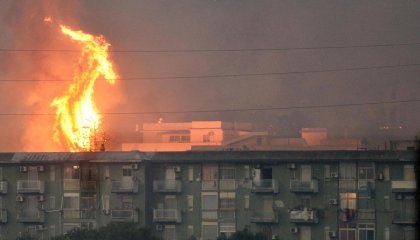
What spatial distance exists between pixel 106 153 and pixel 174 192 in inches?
157

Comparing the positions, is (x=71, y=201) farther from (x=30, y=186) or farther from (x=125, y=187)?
(x=125, y=187)

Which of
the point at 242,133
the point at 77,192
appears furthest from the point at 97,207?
the point at 242,133

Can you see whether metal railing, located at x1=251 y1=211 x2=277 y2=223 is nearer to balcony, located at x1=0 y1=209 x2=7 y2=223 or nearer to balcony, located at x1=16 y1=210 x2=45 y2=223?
balcony, located at x1=16 y1=210 x2=45 y2=223

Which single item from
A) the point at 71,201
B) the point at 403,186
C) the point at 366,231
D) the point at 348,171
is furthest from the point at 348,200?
the point at 71,201

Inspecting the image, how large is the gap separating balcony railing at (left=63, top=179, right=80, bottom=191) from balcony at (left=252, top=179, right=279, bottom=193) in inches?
318

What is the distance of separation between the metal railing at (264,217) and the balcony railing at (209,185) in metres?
2.18

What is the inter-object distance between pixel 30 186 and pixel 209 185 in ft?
27.0

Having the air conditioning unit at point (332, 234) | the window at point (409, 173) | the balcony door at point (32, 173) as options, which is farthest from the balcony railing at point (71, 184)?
the window at point (409, 173)

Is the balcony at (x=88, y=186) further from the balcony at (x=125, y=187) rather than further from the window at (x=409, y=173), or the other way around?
the window at (x=409, y=173)

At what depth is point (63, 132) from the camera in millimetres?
65312

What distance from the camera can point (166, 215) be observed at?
4972 cm

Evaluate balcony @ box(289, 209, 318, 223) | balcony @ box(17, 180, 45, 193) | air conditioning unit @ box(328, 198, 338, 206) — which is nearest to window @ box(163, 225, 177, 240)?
balcony @ box(289, 209, 318, 223)

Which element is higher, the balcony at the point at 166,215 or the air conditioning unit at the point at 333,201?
the air conditioning unit at the point at 333,201

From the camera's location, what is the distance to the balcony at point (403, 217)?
46.3m
